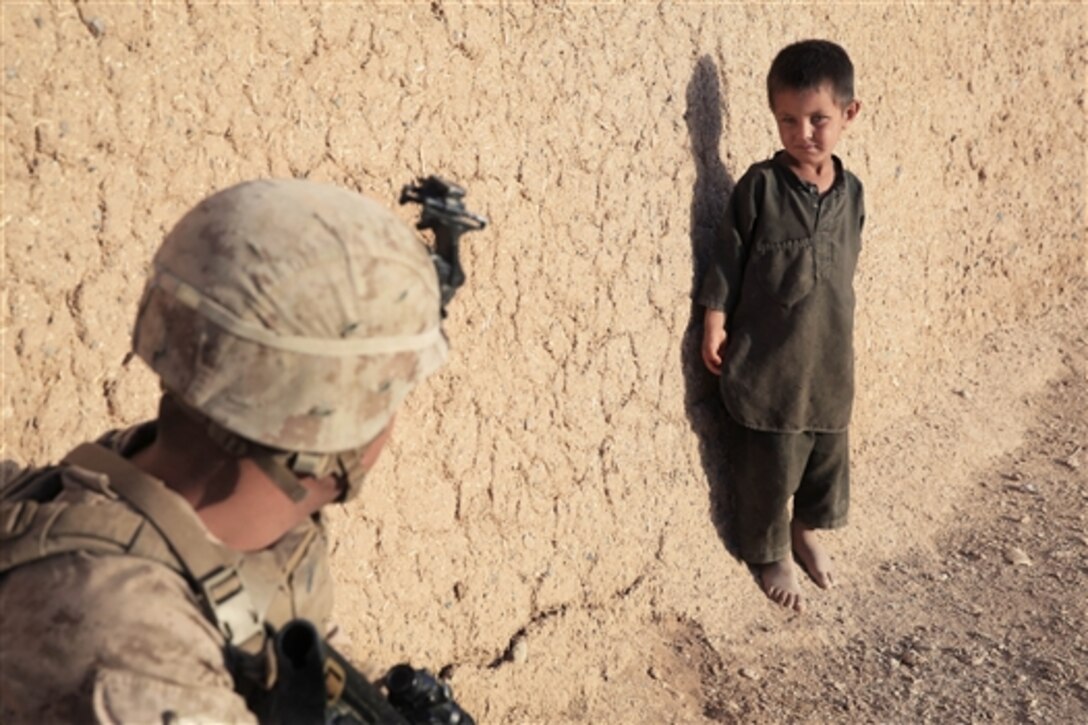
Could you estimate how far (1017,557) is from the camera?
4.33 metres

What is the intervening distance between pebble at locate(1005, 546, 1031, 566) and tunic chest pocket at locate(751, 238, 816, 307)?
4.29ft

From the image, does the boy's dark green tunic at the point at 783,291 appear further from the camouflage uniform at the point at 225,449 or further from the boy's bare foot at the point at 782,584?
the camouflage uniform at the point at 225,449

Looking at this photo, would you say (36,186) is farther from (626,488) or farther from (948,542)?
(948,542)

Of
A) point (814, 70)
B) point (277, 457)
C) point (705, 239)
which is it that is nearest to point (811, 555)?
point (705, 239)

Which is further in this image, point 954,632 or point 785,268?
point 954,632

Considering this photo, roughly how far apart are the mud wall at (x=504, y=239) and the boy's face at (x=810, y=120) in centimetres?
20

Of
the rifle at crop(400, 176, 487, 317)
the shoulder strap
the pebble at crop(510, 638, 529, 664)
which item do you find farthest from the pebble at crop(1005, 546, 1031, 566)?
the shoulder strap

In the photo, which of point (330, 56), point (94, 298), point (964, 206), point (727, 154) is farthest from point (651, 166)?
point (964, 206)

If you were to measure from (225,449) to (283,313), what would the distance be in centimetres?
20

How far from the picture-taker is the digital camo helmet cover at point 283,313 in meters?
1.56

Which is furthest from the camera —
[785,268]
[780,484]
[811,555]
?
[811,555]

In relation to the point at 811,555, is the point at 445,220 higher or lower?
higher

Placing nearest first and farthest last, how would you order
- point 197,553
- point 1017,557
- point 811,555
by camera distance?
1. point 197,553
2. point 811,555
3. point 1017,557

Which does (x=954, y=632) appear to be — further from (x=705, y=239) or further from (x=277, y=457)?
(x=277, y=457)
